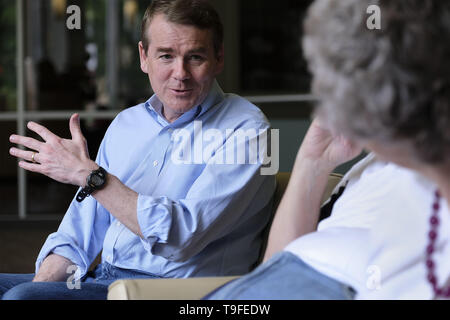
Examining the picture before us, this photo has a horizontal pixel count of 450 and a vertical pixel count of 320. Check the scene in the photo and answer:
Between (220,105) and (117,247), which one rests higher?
(220,105)

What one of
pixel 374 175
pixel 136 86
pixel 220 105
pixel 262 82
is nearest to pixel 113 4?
pixel 136 86

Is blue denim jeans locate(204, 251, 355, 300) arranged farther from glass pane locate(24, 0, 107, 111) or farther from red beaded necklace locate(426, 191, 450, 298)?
glass pane locate(24, 0, 107, 111)

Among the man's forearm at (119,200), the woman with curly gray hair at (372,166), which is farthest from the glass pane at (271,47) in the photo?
the woman with curly gray hair at (372,166)

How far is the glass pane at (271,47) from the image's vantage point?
6.39 metres

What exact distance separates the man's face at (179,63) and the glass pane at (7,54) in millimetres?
4042

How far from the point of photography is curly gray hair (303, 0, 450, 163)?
0.84 m

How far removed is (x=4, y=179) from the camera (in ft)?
19.5

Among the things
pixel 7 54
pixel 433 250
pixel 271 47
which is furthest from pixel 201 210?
pixel 271 47

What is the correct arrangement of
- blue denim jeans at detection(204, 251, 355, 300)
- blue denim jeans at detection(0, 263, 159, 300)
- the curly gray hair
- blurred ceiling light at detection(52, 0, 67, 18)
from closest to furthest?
the curly gray hair
blue denim jeans at detection(204, 251, 355, 300)
blue denim jeans at detection(0, 263, 159, 300)
blurred ceiling light at detection(52, 0, 67, 18)

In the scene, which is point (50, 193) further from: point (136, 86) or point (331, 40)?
point (331, 40)

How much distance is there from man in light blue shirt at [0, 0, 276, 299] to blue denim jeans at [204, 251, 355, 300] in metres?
0.44

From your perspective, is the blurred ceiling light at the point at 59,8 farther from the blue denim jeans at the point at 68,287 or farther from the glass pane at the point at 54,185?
the blue denim jeans at the point at 68,287

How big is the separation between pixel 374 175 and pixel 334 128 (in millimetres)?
430

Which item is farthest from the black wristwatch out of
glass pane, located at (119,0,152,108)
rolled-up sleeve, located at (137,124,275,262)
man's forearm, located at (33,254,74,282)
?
glass pane, located at (119,0,152,108)
